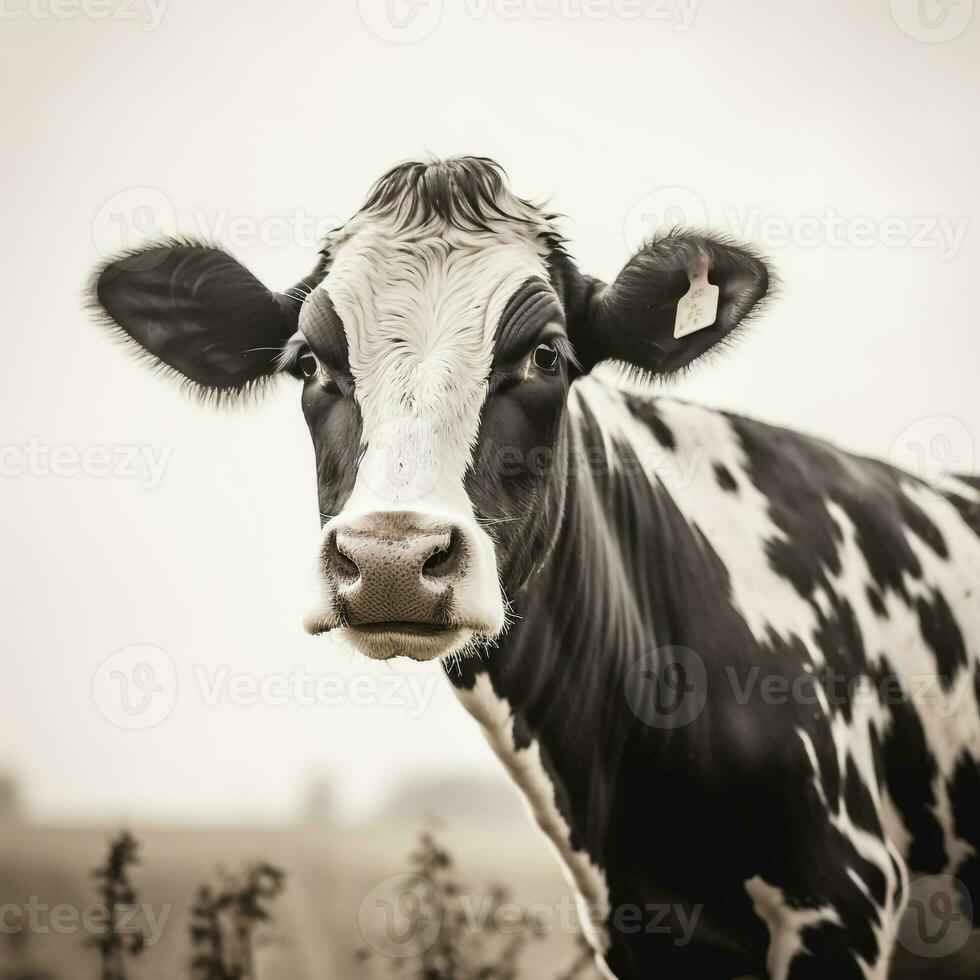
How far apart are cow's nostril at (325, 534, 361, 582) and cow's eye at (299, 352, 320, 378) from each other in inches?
22.3

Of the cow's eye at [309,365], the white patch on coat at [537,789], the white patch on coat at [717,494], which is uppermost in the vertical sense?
the cow's eye at [309,365]

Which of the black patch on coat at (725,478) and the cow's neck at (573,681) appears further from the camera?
the black patch on coat at (725,478)

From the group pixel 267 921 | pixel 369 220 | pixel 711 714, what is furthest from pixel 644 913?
pixel 267 921

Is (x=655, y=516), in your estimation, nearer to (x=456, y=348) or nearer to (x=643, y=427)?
(x=643, y=427)

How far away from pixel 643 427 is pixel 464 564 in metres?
1.22

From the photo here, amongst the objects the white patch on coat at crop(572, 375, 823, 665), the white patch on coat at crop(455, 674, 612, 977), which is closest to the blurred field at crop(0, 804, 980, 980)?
the white patch on coat at crop(455, 674, 612, 977)

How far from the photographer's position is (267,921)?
13.8ft

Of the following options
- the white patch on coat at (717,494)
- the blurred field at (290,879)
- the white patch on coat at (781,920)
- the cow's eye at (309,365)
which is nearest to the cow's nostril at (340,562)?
the cow's eye at (309,365)

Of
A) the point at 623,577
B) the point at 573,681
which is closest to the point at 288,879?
the point at 573,681

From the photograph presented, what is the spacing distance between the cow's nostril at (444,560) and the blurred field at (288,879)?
282 centimetres

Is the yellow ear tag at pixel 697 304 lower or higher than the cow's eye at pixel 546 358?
higher

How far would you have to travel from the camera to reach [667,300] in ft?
8.22

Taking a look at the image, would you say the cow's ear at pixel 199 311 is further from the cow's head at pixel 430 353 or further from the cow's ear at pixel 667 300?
the cow's ear at pixel 667 300

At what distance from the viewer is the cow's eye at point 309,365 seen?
2.29 meters
